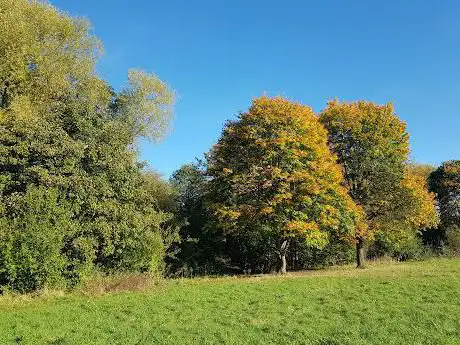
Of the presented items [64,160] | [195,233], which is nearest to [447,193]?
[195,233]

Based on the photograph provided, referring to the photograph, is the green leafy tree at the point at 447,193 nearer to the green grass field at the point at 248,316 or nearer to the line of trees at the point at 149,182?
the line of trees at the point at 149,182

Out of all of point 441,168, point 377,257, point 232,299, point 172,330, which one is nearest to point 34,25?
point 232,299

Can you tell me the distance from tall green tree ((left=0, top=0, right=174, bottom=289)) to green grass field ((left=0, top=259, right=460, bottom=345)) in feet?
15.6

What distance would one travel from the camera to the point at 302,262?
43.5m

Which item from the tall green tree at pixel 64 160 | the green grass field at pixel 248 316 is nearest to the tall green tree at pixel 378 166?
the green grass field at pixel 248 316

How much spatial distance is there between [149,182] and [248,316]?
21891 millimetres

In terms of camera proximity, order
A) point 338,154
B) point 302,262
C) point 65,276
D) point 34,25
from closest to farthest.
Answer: point 65,276, point 34,25, point 338,154, point 302,262

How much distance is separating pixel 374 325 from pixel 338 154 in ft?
87.0

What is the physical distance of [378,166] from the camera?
122 feet

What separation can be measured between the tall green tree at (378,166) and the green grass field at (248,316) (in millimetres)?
14328

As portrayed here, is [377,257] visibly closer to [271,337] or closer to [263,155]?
[263,155]

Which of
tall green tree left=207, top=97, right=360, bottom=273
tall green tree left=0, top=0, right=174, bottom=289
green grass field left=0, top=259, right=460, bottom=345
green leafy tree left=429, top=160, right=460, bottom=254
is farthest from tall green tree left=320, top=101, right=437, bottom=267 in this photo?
green leafy tree left=429, top=160, right=460, bottom=254

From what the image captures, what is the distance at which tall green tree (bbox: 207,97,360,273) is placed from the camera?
102ft

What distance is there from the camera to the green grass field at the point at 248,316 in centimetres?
1230
